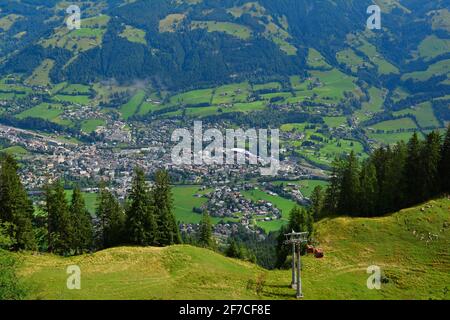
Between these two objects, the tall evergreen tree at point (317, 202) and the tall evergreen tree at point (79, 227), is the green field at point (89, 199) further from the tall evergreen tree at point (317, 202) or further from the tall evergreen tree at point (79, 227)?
the tall evergreen tree at point (317, 202)

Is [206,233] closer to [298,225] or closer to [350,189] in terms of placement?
[298,225]

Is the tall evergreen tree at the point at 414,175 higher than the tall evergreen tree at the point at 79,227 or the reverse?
higher

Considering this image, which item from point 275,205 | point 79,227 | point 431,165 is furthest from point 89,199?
point 431,165

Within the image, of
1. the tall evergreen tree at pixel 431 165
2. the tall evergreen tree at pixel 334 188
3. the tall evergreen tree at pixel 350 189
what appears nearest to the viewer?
the tall evergreen tree at pixel 431 165

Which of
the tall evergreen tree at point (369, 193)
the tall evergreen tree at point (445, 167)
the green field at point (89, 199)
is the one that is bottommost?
the green field at point (89, 199)

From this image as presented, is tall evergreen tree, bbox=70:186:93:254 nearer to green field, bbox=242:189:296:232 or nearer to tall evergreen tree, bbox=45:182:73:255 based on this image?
tall evergreen tree, bbox=45:182:73:255

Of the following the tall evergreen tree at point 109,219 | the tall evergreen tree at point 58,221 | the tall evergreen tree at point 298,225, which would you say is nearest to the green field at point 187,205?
the tall evergreen tree at point 109,219

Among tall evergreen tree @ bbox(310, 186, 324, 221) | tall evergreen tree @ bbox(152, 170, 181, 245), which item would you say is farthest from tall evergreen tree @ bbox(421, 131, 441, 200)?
tall evergreen tree @ bbox(152, 170, 181, 245)

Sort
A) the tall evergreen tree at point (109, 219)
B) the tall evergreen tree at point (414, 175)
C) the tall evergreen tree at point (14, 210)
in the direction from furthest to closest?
the tall evergreen tree at point (414, 175) < the tall evergreen tree at point (109, 219) < the tall evergreen tree at point (14, 210)
